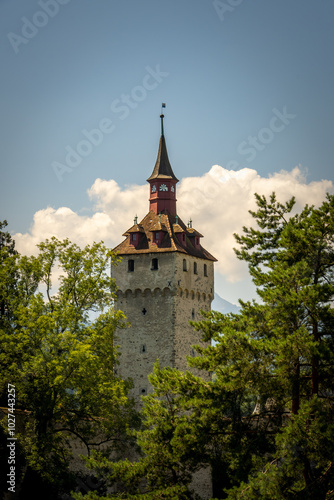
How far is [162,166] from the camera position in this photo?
4822 cm

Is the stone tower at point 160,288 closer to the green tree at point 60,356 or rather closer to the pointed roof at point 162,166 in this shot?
the pointed roof at point 162,166

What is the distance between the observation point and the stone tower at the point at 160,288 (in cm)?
4288

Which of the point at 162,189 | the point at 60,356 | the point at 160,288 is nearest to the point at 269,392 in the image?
the point at 60,356

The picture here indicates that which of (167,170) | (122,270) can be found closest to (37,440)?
(122,270)

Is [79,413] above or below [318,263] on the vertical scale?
below

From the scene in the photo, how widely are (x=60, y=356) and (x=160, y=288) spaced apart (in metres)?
14.9

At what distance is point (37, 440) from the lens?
93.8ft

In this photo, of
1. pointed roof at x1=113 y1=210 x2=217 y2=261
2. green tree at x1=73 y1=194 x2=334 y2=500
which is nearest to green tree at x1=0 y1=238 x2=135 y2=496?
green tree at x1=73 y1=194 x2=334 y2=500

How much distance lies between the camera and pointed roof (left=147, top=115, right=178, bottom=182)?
4779 cm

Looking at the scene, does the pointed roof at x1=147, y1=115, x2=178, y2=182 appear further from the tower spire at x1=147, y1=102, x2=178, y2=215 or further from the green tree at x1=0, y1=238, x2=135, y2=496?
the green tree at x1=0, y1=238, x2=135, y2=496

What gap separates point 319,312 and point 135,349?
22.8m

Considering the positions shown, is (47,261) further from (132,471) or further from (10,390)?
(132,471)

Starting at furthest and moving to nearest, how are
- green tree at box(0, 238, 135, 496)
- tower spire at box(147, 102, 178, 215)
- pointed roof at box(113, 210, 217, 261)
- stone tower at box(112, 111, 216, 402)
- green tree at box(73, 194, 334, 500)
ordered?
tower spire at box(147, 102, 178, 215) < pointed roof at box(113, 210, 217, 261) < stone tower at box(112, 111, 216, 402) < green tree at box(0, 238, 135, 496) < green tree at box(73, 194, 334, 500)

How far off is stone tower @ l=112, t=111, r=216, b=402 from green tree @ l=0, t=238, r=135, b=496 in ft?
29.8
